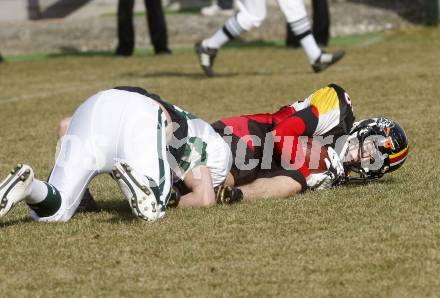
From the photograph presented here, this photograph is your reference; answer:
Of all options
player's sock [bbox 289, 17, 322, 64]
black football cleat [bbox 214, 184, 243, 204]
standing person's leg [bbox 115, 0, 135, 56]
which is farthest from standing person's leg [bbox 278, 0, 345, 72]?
black football cleat [bbox 214, 184, 243, 204]

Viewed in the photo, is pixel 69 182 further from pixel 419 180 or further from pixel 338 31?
pixel 338 31

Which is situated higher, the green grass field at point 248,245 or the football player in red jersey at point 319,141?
the green grass field at point 248,245

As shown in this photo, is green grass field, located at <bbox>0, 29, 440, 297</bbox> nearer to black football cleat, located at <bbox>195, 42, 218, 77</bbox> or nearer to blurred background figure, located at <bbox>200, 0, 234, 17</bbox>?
black football cleat, located at <bbox>195, 42, 218, 77</bbox>

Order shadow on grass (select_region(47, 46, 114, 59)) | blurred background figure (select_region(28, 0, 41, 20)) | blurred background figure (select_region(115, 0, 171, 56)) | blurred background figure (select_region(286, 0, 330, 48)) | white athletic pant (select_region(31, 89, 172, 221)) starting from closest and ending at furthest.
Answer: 1. white athletic pant (select_region(31, 89, 172, 221))
2. blurred background figure (select_region(115, 0, 171, 56))
3. blurred background figure (select_region(286, 0, 330, 48))
4. shadow on grass (select_region(47, 46, 114, 59))
5. blurred background figure (select_region(28, 0, 41, 20))

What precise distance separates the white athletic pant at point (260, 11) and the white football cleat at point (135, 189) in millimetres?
6976

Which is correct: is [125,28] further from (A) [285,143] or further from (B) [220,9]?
(A) [285,143]

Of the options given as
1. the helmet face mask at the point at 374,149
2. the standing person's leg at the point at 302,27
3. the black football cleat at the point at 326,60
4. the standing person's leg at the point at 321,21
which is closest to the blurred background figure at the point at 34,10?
the standing person's leg at the point at 321,21

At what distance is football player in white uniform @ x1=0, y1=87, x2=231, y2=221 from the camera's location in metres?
5.66

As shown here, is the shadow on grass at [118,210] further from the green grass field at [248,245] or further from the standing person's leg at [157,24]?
the standing person's leg at [157,24]

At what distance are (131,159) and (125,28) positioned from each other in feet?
35.3

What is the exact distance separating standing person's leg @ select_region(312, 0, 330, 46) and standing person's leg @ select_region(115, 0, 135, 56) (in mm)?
2683

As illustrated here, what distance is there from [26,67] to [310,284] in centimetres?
1174

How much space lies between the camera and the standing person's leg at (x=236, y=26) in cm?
1245

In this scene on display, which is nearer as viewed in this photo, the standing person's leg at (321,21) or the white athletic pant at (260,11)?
Result: the white athletic pant at (260,11)
